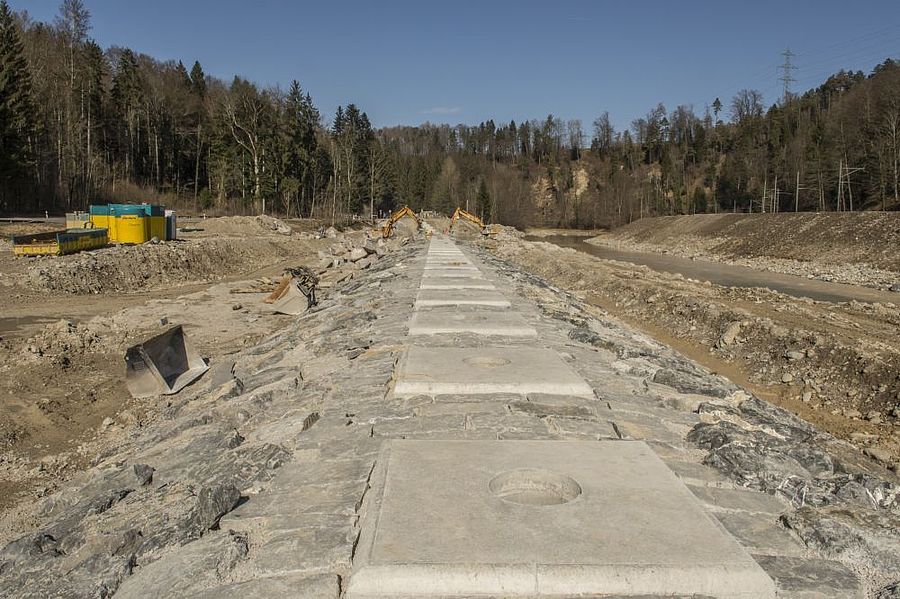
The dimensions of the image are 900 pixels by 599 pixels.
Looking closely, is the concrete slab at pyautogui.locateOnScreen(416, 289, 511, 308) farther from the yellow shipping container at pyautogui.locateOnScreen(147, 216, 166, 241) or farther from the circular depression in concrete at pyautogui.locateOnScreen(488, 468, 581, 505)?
the yellow shipping container at pyautogui.locateOnScreen(147, 216, 166, 241)

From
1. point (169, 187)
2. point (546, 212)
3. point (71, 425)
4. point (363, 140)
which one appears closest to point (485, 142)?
point (546, 212)

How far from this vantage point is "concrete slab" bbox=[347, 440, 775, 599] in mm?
2279

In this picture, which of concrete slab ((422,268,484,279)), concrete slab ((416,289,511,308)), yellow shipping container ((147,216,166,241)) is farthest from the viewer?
yellow shipping container ((147,216,166,241))

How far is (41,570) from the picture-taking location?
10.5 ft

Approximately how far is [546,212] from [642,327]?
91668mm

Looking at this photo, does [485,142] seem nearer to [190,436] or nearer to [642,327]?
[642,327]

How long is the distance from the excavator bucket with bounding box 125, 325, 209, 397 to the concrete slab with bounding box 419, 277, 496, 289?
157 inches

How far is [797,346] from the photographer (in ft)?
41.1

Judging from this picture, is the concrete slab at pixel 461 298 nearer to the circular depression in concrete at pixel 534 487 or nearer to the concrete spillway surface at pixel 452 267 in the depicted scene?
the concrete spillway surface at pixel 452 267

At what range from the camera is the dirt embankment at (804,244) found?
102 ft

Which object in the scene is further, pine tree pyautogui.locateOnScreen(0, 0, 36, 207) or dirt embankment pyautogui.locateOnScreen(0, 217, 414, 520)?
pine tree pyautogui.locateOnScreen(0, 0, 36, 207)

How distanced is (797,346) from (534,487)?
1133 centimetres

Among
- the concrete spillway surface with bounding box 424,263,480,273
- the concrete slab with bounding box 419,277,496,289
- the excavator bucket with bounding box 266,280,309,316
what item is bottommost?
the excavator bucket with bounding box 266,280,309,316

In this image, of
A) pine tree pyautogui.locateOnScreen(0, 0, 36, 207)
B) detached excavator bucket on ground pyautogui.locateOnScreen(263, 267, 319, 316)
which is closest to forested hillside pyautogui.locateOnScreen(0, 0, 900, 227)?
pine tree pyautogui.locateOnScreen(0, 0, 36, 207)
